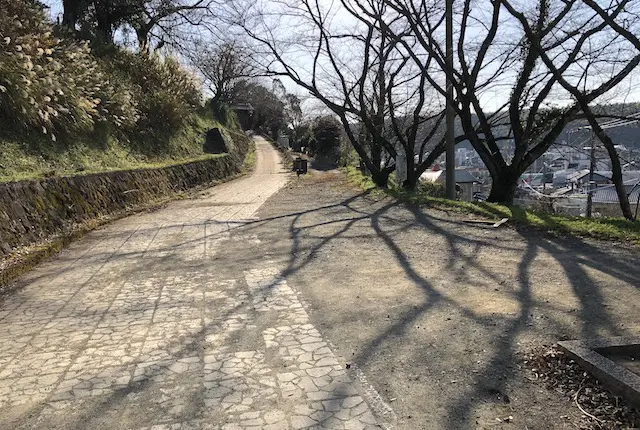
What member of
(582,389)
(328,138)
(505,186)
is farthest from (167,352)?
(328,138)

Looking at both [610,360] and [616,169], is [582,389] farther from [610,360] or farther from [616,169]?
[616,169]

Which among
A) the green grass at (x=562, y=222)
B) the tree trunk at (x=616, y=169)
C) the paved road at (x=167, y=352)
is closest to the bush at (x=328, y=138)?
the green grass at (x=562, y=222)

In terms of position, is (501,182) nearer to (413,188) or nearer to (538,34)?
(538,34)

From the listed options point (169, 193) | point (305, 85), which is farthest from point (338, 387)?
point (305, 85)

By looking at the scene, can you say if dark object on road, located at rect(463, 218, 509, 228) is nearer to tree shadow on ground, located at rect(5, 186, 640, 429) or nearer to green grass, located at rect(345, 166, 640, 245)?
green grass, located at rect(345, 166, 640, 245)

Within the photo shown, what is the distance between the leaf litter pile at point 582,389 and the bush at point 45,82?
32.7ft

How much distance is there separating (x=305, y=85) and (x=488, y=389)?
14.3m

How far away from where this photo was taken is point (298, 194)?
1658 centimetres

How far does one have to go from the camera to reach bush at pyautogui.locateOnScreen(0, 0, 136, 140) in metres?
9.48

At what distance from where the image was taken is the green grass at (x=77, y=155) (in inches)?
345

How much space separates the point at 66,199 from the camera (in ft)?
28.9

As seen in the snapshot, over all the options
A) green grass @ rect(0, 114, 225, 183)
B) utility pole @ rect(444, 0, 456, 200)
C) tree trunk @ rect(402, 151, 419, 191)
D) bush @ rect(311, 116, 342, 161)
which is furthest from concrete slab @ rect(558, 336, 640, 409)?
bush @ rect(311, 116, 342, 161)

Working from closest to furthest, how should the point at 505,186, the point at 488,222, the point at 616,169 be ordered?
1. the point at 488,222
2. the point at 616,169
3. the point at 505,186

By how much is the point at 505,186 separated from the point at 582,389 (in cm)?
942
